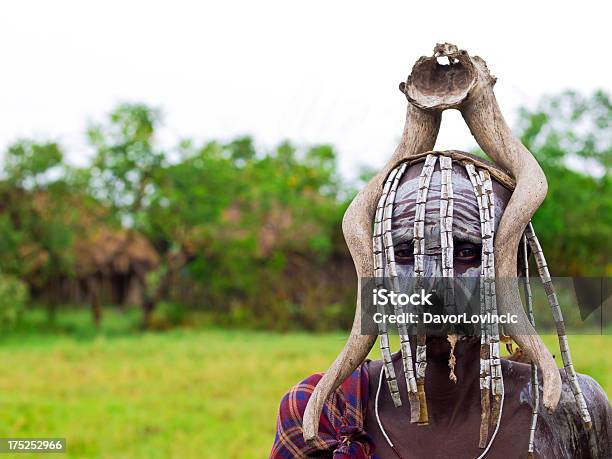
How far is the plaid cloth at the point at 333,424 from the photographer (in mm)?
1834

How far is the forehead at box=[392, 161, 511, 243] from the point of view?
172 centimetres

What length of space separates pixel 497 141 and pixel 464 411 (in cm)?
67

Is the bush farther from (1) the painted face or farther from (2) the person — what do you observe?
(1) the painted face

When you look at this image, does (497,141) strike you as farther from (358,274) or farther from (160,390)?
(160,390)

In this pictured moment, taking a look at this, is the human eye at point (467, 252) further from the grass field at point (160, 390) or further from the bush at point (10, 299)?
the bush at point (10, 299)

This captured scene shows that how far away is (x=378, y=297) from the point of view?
68.2 inches

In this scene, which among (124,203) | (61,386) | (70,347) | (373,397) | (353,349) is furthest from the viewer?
(124,203)

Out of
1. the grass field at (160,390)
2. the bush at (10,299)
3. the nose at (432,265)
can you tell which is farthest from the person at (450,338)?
the bush at (10,299)

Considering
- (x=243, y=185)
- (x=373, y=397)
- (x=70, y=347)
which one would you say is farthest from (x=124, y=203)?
(x=373, y=397)

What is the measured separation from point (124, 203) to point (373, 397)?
17251 millimetres

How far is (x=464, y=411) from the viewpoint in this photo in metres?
1.88

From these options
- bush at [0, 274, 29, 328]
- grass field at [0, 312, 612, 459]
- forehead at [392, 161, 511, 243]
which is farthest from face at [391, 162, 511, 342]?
bush at [0, 274, 29, 328]

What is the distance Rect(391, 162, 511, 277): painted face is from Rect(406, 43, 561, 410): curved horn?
0.17 feet

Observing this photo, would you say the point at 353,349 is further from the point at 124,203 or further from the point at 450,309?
the point at 124,203
